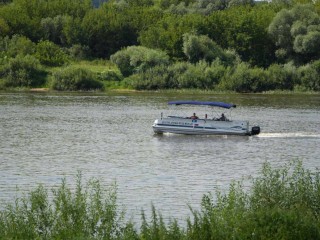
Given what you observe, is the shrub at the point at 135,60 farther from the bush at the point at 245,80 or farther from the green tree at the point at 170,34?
the bush at the point at 245,80

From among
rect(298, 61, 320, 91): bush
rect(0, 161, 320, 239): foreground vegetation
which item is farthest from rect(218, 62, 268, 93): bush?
rect(0, 161, 320, 239): foreground vegetation

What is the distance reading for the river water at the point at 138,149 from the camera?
42000 millimetres

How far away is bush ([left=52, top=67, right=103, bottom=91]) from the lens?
11700 centimetres

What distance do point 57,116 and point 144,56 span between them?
46444 millimetres

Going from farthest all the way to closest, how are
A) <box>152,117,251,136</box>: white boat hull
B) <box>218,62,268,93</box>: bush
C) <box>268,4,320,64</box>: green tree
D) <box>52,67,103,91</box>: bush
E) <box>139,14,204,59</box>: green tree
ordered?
<box>139,14,204,59</box>: green tree < <box>268,4,320,64</box>: green tree < <box>218,62,268,93</box>: bush < <box>52,67,103,91</box>: bush < <box>152,117,251,136</box>: white boat hull

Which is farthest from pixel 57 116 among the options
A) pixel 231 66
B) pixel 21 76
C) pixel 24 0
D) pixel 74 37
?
pixel 24 0

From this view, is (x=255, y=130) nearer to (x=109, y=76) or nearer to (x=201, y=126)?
(x=201, y=126)

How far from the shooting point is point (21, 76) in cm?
11944

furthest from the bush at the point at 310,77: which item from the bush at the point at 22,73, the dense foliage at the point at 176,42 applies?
the bush at the point at 22,73

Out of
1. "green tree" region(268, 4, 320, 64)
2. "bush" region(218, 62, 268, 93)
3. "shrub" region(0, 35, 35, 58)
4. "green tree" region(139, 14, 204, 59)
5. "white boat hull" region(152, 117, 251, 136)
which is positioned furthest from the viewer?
"green tree" region(139, 14, 204, 59)

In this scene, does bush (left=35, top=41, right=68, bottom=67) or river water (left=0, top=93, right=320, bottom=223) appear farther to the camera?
bush (left=35, top=41, right=68, bottom=67)

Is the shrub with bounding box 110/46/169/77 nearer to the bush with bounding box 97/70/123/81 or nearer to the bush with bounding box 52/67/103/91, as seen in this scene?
the bush with bounding box 97/70/123/81

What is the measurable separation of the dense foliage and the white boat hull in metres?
52.6

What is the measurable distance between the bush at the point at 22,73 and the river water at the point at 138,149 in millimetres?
22264
